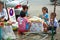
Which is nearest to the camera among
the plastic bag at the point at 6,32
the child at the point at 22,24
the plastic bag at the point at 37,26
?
the plastic bag at the point at 6,32

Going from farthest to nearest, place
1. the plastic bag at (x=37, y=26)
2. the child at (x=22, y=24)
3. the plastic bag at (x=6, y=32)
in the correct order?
the child at (x=22, y=24)
the plastic bag at (x=37, y=26)
the plastic bag at (x=6, y=32)

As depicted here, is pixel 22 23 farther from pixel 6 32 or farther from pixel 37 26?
pixel 6 32

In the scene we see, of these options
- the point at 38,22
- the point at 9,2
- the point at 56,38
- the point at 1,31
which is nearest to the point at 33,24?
the point at 38,22

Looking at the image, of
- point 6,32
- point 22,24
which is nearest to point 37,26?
point 22,24

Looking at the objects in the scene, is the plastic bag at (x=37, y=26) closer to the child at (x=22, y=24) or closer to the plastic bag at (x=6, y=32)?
the child at (x=22, y=24)

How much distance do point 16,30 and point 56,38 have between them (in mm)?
1573

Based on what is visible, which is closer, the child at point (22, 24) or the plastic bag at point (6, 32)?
the plastic bag at point (6, 32)

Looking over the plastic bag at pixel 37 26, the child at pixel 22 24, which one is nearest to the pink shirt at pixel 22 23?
the child at pixel 22 24

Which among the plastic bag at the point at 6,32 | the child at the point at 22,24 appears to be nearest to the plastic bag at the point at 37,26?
the child at the point at 22,24

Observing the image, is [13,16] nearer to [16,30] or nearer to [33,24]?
[16,30]

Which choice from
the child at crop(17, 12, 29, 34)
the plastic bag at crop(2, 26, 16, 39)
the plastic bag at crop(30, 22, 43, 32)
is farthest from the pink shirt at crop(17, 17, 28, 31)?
the plastic bag at crop(2, 26, 16, 39)

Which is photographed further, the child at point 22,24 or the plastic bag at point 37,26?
the child at point 22,24

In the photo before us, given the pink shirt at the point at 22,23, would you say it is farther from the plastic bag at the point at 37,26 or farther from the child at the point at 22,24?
the plastic bag at the point at 37,26

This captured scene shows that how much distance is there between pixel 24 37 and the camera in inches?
306
